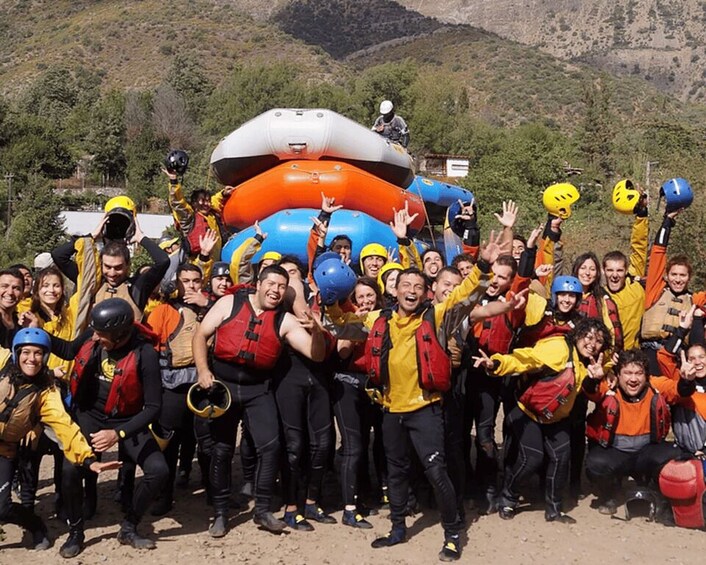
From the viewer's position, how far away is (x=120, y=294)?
4.72 m

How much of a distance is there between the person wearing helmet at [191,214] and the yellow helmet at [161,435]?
2011 millimetres

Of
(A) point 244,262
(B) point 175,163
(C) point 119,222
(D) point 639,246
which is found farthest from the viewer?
(B) point 175,163

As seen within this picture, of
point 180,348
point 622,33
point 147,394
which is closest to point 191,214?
point 180,348

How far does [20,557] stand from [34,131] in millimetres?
33766

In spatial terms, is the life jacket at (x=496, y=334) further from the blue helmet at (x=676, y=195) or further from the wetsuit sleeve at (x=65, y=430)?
the wetsuit sleeve at (x=65, y=430)

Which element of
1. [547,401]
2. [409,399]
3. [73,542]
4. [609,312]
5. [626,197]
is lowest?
[73,542]

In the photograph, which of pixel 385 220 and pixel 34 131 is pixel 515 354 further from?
pixel 34 131

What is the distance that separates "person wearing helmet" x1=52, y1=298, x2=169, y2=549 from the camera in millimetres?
4141

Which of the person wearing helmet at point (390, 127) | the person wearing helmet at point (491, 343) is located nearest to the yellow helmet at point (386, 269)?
the person wearing helmet at point (491, 343)

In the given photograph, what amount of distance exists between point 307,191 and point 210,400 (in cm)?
343

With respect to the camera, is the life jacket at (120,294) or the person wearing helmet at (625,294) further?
the person wearing helmet at (625,294)

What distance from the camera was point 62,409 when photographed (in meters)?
4.11

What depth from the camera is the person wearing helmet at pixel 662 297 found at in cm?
543

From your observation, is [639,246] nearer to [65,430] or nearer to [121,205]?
[121,205]
